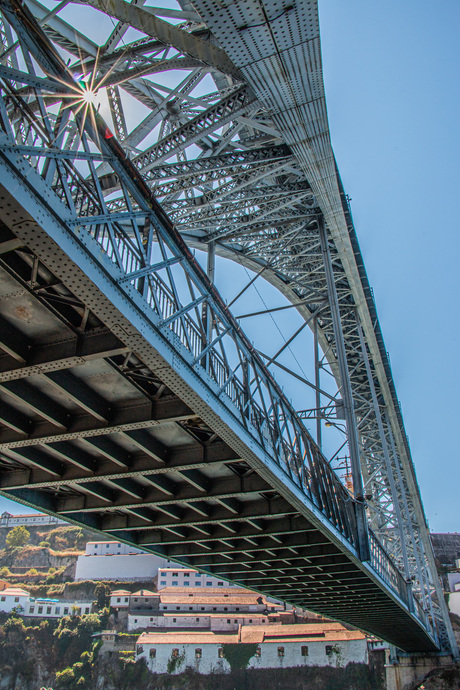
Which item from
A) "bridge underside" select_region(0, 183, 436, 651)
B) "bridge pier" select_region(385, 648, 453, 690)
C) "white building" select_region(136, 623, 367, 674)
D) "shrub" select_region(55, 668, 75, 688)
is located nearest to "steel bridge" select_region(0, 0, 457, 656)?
"bridge underside" select_region(0, 183, 436, 651)

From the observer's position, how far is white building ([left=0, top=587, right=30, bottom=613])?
276ft

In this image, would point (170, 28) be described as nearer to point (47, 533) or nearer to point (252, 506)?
point (252, 506)

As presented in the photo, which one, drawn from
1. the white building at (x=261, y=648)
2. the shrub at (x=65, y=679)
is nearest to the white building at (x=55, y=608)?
the shrub at (x=65, y=679)

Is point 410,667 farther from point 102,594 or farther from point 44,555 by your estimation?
point 44,555

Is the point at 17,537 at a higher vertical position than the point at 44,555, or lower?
higher

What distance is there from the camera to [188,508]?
16.8m

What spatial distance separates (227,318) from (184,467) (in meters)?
3.57

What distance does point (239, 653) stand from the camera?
66.8 metres

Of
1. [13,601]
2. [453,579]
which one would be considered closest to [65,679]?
[13,601]

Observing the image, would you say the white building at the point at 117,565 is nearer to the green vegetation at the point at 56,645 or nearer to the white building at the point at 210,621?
the green vegetation at the point at 56,645

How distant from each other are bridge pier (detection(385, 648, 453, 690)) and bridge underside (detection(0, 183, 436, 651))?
2818cm

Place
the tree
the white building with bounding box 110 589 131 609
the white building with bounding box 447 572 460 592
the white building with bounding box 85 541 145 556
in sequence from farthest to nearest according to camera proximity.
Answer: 1. the tree
2. the white building with bounding box 85 541 145 556
3. the white building with bounding box 110 589 131 609
4. the white building with bounding box 447 572 460 592

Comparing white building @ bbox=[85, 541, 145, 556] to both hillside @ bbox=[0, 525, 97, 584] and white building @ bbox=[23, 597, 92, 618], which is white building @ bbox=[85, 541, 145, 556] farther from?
white building @ bbox=[23, 597, 92, 618]

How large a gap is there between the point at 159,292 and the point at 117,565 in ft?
303
